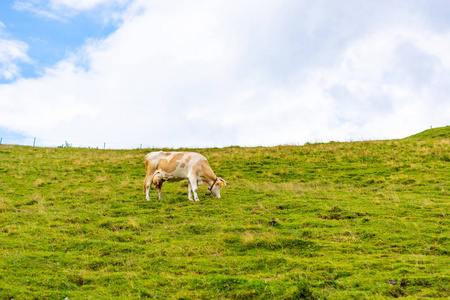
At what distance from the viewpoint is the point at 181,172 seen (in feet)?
54.5

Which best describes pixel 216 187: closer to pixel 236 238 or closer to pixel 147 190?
pixel 147 190

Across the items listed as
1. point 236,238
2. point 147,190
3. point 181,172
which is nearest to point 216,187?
point 181,172

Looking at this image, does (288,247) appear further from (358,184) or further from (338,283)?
(358,184)

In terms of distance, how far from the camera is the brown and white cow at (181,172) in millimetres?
16594

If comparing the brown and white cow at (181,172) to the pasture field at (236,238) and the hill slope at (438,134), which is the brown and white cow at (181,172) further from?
the hill slope at (438,134)

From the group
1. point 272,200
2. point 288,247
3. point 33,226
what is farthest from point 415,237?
point 33,226

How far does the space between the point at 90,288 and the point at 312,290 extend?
4.89 meters

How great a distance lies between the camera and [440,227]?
10.7m

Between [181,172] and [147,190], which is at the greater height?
[181,172]

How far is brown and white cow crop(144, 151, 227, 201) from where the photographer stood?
16.6 metres

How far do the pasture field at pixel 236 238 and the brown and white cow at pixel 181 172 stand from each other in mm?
698

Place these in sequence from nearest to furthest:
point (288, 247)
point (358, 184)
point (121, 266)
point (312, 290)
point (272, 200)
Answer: point (312, 290), point (121, 266), point (288, 247), point (272, 200), point (358, 184)

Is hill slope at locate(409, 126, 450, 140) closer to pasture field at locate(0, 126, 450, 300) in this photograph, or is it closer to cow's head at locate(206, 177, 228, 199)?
pasture field at locate(0, 126, 450, 300)

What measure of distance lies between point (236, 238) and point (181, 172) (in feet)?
21.9
